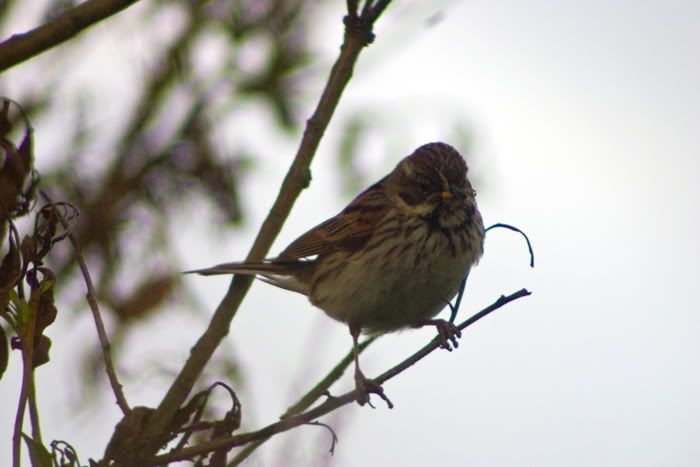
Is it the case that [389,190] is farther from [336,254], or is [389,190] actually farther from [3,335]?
[3,335]

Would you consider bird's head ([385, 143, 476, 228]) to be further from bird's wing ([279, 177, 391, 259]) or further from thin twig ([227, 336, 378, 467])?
thin twig ([227, 336, 378, 467])

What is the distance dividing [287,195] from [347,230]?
2.62 metres

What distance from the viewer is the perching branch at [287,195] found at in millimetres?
2547

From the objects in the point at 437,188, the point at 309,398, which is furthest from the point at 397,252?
the point at 309,398

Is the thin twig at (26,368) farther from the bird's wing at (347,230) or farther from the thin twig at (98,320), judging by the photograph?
the bird's wing at (347,230)

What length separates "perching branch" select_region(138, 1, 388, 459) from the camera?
8.36ft

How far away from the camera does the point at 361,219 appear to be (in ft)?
18.2

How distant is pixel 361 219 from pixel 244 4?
1349mm

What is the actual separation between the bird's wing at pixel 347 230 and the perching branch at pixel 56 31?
317 cm

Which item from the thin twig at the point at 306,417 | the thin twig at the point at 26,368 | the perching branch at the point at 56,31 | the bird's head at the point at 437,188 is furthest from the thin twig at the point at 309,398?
the bird's head at the point at 437,188

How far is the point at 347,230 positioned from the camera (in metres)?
5.59

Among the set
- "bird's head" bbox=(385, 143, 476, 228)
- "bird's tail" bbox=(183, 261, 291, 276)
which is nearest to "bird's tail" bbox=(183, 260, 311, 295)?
"bird's tail" bbox=(183, 261, 291, 276)

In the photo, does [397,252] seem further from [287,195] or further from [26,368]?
[26,368]

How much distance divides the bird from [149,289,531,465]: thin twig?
2.02m
